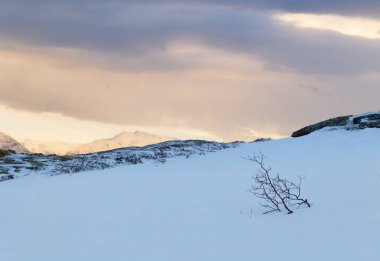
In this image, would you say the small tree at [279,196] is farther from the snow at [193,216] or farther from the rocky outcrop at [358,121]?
the rocky outcrop at [358,121]

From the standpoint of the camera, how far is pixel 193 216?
1034 centimetres

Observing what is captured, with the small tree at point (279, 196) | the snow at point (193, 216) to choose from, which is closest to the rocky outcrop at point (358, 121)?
the snow at point (193, 216)

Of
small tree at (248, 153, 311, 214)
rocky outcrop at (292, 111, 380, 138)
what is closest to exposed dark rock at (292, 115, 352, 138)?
rocky outcrop at (292, 111, 380, 138)

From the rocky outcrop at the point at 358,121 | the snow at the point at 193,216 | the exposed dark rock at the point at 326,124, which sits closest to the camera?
the snow at the point at 193,216

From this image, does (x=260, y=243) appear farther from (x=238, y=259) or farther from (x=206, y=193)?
(x=206, y=193)

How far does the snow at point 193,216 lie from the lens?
7402 millimetres

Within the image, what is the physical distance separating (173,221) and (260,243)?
2815mm

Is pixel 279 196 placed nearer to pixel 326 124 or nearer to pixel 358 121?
pixel 358 121

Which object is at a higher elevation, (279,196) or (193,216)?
(279,196)

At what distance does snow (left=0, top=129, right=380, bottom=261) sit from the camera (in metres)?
7.40

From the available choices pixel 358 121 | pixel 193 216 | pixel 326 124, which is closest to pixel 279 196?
pixel 193 216

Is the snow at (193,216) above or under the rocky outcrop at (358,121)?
under

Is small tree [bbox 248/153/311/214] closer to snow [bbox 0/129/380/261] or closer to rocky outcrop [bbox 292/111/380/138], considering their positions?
snow [bbox 0/129/380/261]

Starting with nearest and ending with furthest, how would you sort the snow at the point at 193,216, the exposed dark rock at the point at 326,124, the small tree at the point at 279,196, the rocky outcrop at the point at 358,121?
the snow at the point at 193,216 < the small tree at the point at 279,196 < the rocky outcrop at the point at 358,121 < the exposed dark rock at the point at 326,124
